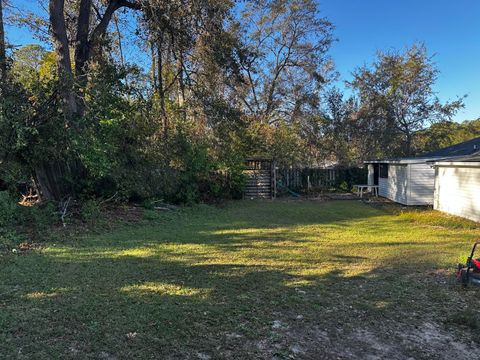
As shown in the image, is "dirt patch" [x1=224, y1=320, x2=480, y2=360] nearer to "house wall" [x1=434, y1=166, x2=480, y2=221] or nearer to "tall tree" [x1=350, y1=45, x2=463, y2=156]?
"house wall" [x1=434, y1=166, x2=480, y2=221]

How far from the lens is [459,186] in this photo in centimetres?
1171

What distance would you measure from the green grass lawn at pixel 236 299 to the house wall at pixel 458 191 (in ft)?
13.5

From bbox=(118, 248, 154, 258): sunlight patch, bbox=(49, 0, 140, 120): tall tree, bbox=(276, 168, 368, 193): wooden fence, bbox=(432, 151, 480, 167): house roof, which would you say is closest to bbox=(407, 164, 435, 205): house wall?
bbox=(432, 151, 480, 167): house roof

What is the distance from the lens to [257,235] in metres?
8.02

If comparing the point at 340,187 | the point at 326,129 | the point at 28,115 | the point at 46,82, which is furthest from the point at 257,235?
the point at 326,129

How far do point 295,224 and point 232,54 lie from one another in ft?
21.5

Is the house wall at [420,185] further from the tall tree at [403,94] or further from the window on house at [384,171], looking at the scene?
the tall tree at [403,94]

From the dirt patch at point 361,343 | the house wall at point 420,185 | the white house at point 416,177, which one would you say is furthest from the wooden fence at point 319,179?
the dirt patch at point 361,343

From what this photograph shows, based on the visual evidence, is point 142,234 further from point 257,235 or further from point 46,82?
point 46,82

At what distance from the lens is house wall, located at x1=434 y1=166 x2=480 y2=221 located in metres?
10.9

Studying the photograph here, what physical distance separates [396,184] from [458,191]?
3.89 metres

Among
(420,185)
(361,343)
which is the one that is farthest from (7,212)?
(420,185)

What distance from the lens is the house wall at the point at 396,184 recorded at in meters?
14.7

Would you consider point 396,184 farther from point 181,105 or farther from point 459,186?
point 181,105
